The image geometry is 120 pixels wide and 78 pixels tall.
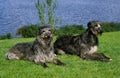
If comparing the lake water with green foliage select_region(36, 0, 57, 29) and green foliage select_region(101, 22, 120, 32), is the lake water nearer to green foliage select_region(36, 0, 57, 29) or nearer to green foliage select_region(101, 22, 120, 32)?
green foliage select_region(101, 22, 120, 32)

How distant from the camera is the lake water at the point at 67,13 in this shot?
42.7 meters

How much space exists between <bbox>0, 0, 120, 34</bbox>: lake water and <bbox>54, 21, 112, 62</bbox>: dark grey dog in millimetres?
21980

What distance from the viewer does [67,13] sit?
49.7m

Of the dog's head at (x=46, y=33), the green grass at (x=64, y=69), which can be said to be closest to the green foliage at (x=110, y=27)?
the green grass at (x=64, y=69)

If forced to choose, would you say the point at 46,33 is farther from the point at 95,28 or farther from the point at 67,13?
the point at 67,13

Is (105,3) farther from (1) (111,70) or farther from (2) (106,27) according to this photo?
(1) (111,70)

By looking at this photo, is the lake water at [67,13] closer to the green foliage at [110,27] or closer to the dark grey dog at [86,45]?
the green foliage at [110,27]

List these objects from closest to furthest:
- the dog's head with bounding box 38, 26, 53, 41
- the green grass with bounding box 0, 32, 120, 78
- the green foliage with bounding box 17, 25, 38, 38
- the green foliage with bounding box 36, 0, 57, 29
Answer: the green grass with bounding box 0, 32, 120, 78, the dog's head with bounding box 38, 26, 53, 41, the green foliage with bounding box 36, 0, 57, 29, the green foliage with bounding box 17, 25, 38, 38

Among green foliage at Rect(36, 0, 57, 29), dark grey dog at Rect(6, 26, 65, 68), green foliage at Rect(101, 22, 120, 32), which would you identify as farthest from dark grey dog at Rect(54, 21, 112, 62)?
green foliage at Rect(101, 22, 120, 32)

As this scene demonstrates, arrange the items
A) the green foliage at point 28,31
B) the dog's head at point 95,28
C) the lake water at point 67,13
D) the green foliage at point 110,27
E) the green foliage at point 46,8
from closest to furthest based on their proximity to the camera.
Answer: the dog's head at point 95,28 < the green foliage at point 46,8 < the green foliage at point 28,31 < the green foliage at point 110,27 < the lake water at point 67,13

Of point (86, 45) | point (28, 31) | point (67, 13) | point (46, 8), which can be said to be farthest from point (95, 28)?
point (67, 13)

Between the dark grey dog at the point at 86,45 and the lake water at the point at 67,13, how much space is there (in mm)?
21980

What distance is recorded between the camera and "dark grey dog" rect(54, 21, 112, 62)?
13820 millimetres

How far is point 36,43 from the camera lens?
12.5 metres
